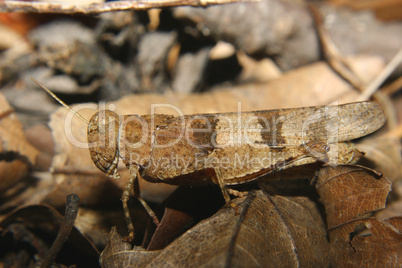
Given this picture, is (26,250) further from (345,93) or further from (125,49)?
(345,93)

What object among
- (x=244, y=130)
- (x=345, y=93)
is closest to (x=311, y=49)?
(x=345, y=93)

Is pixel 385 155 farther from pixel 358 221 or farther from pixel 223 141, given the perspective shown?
pixel 223 141

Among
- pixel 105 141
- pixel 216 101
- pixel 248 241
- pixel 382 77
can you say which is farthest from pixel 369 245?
pixel 382 77

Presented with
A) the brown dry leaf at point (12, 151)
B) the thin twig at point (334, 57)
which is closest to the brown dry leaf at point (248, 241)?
the brown dry leaf at point (12, 151)

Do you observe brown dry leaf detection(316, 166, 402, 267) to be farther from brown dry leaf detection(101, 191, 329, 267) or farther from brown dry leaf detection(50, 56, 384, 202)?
brown dry leaf detection(50, 56, 384, 202)

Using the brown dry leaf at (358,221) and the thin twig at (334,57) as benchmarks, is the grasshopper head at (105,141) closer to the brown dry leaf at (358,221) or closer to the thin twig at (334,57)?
the brown dry leaf at (358,221)

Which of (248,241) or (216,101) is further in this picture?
(216,101)

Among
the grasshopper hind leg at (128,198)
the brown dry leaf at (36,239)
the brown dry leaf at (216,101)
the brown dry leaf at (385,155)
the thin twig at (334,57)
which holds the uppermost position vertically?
the thin twig at (334,57)
